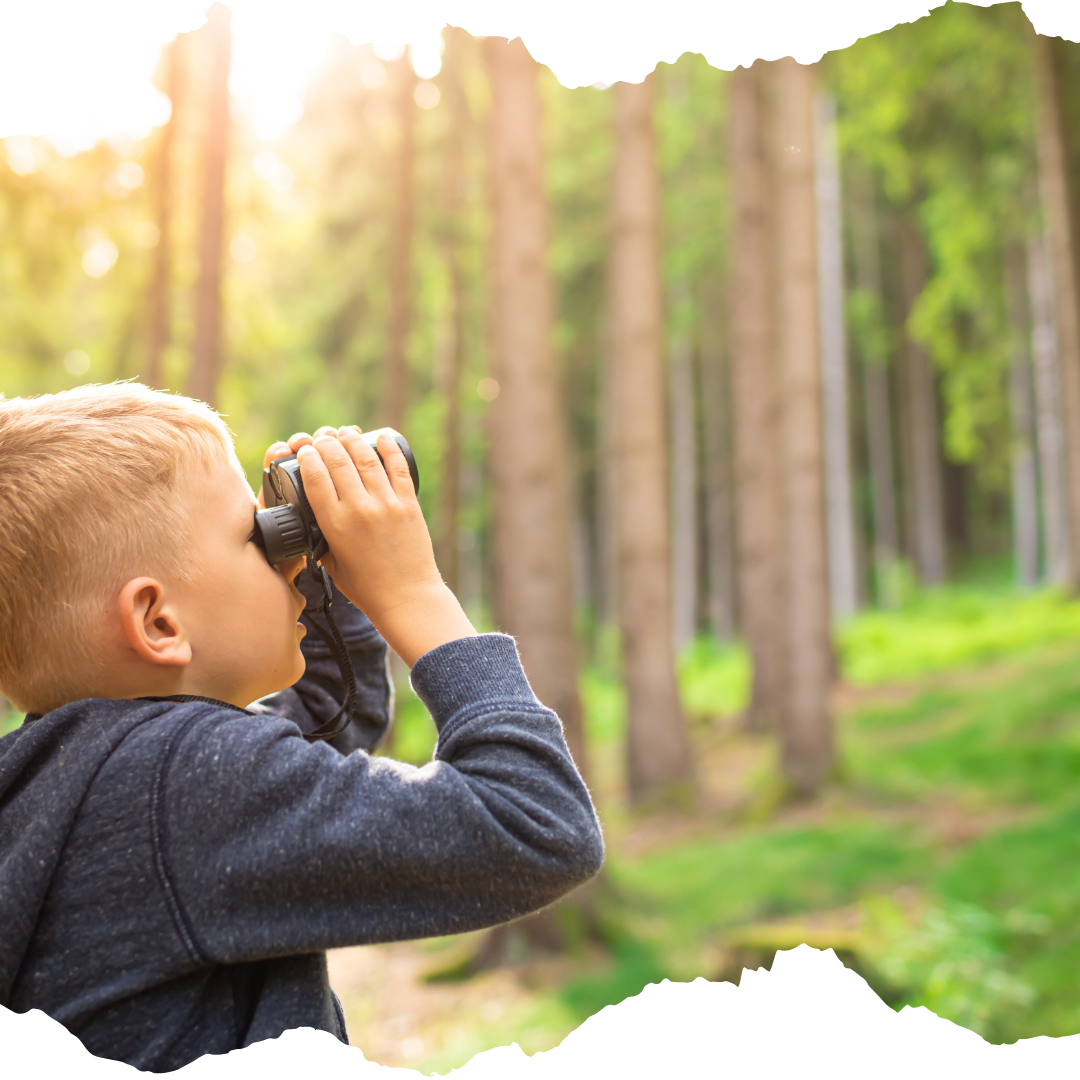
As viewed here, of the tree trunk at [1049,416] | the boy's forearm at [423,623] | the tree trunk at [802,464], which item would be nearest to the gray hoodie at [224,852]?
the boy's forearm at [423,623]

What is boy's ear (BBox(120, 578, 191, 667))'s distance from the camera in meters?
1.12

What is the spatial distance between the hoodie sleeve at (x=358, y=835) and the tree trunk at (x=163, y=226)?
25.5 feet

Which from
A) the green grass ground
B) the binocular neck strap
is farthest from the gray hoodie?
the green grass ground

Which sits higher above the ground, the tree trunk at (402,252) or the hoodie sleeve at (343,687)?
the tree trunk at (402,252)

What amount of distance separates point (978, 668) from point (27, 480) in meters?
12.0

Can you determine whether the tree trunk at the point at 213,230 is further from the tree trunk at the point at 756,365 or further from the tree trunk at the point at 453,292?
the tree trunk at the point at 756,365

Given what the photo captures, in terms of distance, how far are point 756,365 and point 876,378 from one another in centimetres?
1358

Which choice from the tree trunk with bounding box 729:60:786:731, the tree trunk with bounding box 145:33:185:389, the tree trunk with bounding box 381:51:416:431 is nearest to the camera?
the tree trunk with bounding box 145:33:185:389

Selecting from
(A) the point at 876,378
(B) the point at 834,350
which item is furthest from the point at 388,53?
(A) the point at 876,378

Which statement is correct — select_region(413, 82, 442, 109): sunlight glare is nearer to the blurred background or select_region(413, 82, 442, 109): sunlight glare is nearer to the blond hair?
the blurred background

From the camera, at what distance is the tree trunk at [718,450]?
20672mm

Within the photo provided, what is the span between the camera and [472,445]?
72.2 ft

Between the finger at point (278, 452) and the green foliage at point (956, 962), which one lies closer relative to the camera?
the finger at point (278, 452)

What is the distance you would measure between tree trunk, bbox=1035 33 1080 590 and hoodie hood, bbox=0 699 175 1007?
34.8 ft
